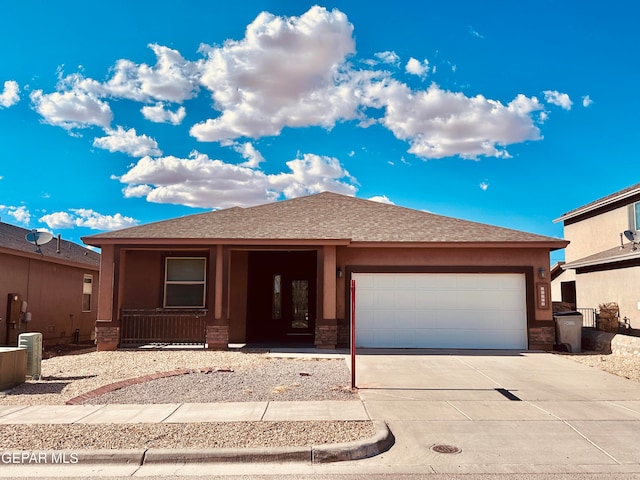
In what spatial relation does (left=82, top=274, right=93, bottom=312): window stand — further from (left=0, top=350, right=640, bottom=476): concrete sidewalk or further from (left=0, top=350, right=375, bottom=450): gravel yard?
(left=0, top=350, right=640, bottom=476): concrete sidewalk

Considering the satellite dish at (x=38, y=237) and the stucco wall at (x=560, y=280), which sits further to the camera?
the stucco wall at (x=560, y=280)

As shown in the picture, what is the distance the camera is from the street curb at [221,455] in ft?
19.9

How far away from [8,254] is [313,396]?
42.7 ft

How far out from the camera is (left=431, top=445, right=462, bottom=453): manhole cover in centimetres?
637

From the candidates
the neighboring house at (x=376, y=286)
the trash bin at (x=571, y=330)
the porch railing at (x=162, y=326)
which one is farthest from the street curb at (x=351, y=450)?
the trash bin at (x=571, y=330)

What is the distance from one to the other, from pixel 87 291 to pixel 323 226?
12.6 metres

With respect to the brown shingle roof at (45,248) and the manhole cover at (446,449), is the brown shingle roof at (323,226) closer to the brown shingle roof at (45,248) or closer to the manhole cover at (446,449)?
the brown shingle roof at (45,248)

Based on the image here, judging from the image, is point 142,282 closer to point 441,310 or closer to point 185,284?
point 185,284

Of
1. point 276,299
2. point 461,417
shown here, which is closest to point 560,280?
point 276,299

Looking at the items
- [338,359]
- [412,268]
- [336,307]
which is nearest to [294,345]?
[336,307]

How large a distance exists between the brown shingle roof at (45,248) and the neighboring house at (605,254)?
20068mm

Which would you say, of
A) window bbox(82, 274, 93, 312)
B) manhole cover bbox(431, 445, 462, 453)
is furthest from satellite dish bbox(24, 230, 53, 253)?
manhole cover bbox(431, 445, 462, 453)

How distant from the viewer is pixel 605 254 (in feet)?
69.1

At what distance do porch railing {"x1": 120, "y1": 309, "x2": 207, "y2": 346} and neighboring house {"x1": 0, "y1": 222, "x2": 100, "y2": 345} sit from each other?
3.98m
